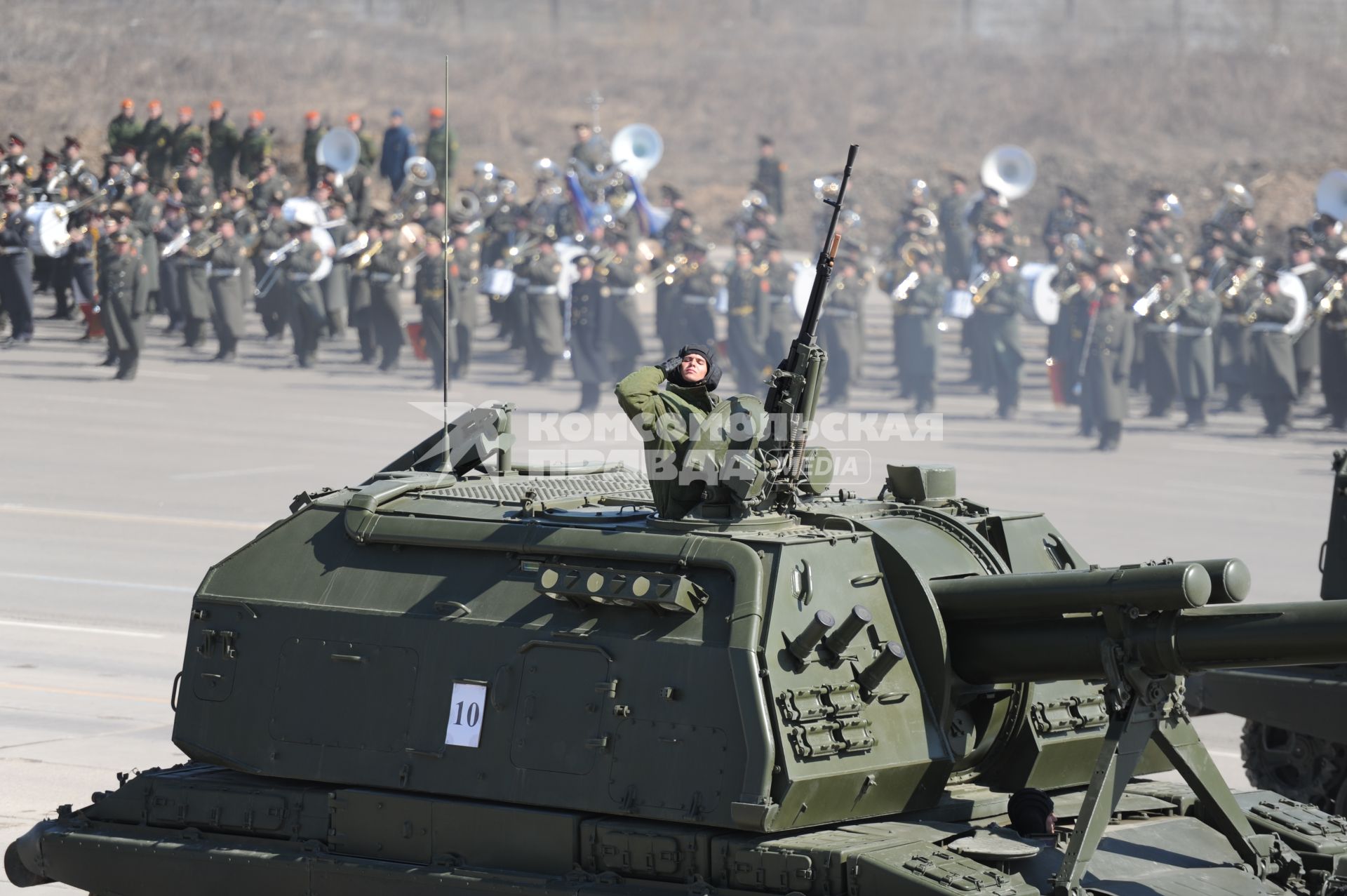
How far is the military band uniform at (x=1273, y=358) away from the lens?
94.7 ft

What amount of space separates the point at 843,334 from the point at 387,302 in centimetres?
676

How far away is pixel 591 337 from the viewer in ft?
100

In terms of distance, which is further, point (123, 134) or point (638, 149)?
point (123, 134)

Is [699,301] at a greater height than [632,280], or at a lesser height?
lesser

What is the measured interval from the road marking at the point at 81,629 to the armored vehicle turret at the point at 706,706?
7.81m

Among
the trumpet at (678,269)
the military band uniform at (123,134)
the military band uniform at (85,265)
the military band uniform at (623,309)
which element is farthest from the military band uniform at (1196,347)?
the military band uniform at (123,134)

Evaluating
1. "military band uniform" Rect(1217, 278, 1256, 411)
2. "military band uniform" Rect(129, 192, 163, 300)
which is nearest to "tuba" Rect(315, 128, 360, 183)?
"military band uniform" Rect(129, 192, 163, 300)

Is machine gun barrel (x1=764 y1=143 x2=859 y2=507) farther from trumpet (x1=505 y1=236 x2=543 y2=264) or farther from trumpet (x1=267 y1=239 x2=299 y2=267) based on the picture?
trumpet (x1=267 y1=239 x2=299 y2=267)

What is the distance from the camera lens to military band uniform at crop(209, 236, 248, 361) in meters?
33.1

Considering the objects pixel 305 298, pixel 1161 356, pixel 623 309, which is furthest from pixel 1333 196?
pixel 305 298

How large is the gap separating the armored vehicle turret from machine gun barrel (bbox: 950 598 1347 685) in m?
0.01

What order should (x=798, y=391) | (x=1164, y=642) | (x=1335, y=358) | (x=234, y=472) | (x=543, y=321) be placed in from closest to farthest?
(x=1164, y=642), (x=798, y=391), (x=234, y=472), (x=1335, y=358), (x=543, y=321)

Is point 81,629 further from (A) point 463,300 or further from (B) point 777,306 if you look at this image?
(B) point 777,306

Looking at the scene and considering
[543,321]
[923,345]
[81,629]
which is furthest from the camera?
[543,321]
